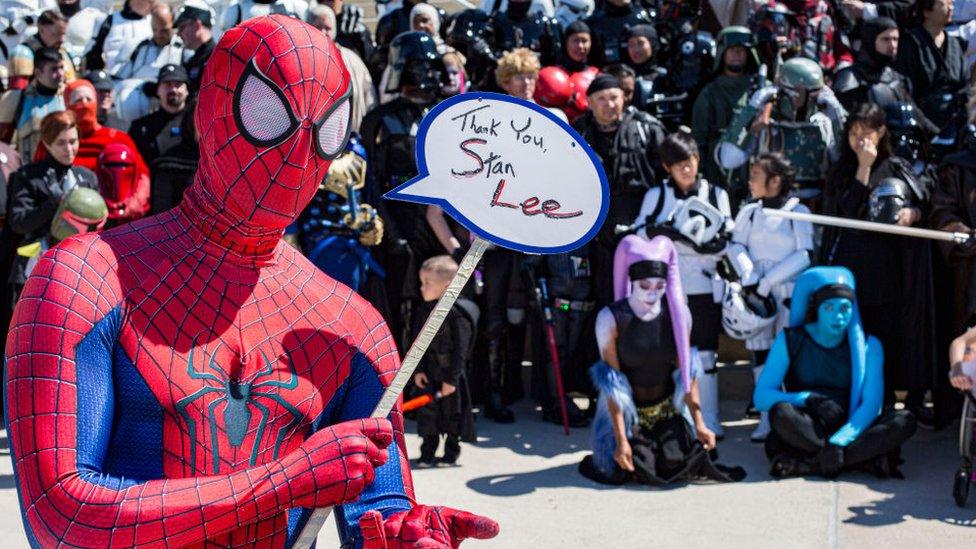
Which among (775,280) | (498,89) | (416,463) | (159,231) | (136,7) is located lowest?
(416,463)

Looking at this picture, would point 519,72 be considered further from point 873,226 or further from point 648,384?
point 873,226

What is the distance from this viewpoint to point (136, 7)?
9.39m

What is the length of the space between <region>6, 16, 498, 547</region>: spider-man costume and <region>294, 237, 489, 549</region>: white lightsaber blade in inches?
2.1

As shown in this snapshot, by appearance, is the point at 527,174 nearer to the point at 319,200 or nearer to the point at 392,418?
the point at 392,418

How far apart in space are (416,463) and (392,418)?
423 centimetres

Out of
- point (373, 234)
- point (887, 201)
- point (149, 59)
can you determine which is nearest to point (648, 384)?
point (887, 201)

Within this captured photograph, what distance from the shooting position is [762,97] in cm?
732

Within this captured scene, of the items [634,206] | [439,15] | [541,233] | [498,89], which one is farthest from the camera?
[439,15]

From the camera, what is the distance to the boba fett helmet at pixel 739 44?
25.4ft

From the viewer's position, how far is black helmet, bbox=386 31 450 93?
23.3 ft


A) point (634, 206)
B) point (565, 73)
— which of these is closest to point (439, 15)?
point (565, 73)

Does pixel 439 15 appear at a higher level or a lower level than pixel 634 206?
higher

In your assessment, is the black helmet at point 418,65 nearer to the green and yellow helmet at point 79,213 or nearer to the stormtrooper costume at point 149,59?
the green and yellow helmet at point 79,213

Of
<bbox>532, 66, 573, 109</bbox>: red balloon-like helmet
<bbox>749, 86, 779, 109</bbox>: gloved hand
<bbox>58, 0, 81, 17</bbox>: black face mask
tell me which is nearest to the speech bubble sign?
<bbox>749, 86, 779, 109</bbox>: gloved hand
